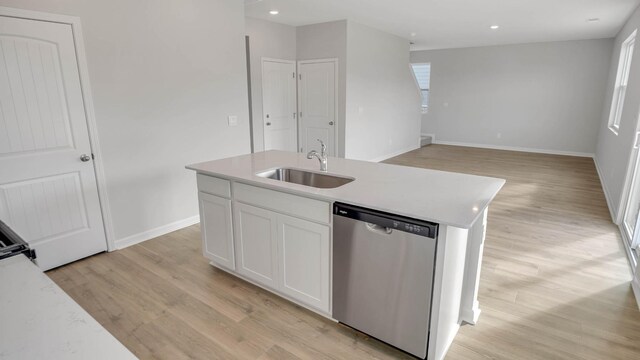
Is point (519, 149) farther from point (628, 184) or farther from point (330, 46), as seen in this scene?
point (330, 46)

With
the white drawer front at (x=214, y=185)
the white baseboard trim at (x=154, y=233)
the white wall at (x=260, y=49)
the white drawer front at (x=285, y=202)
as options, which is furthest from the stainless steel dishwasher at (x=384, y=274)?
the white wall at (x=260, y=49)

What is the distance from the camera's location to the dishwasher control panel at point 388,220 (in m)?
1.68

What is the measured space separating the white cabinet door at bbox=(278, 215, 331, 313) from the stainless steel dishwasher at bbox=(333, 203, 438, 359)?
9 cm

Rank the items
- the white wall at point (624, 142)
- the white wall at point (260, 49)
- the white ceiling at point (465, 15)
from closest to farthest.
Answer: the white wall at point (624, 142) → the white ceiling at point (465, 15) → the white wall at point (260, 49)

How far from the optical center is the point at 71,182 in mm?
2988

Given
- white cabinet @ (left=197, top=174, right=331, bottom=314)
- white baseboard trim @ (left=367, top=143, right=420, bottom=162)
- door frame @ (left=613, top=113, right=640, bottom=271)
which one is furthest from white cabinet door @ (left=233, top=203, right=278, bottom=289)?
white baseboard trim @ (left=367, top=143, right=420, bottom=162)

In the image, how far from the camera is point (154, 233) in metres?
3.61

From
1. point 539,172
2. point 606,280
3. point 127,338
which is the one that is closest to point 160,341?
point 127,338

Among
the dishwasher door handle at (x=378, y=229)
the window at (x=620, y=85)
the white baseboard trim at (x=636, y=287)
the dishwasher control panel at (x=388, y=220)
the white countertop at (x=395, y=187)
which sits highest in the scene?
the window at (x=620, y=85)

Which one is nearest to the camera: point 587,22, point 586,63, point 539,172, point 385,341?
point 385,341

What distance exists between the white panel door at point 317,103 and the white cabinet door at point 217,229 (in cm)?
350

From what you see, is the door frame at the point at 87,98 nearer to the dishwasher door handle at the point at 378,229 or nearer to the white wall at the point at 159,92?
the white wall at the point at 159,92

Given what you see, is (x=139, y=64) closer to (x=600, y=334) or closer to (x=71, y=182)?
(x=71, y=182)

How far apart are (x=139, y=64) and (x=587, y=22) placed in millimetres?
6504
